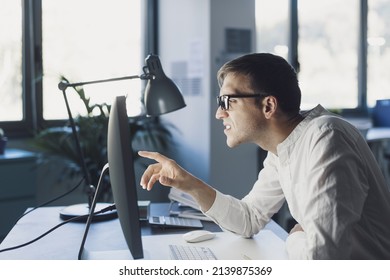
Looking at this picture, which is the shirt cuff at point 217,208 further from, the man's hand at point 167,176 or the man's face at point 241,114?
the man's face at point 241,114

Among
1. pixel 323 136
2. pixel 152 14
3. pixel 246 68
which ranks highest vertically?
pixel 152 14

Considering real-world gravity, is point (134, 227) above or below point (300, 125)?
below

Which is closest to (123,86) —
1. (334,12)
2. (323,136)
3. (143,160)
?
(143,160)

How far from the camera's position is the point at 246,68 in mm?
1466

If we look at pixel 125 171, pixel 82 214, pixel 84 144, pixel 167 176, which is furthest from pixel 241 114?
pixel 84 144

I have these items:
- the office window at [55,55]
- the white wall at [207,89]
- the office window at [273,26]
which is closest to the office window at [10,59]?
the office window at [55,55]

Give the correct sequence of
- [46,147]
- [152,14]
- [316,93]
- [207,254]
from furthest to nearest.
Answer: [316,93], [152,14], [46,147], [207,254]

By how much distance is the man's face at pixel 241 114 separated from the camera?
1472 mm

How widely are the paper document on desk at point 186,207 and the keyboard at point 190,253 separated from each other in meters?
0.37

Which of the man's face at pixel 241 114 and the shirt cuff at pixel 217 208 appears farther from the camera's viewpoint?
the shirt cuff at pixel 217 208

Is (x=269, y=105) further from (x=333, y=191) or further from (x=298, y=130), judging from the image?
(x=333, y=191)

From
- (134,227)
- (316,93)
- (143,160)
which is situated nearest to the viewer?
(134,227)
